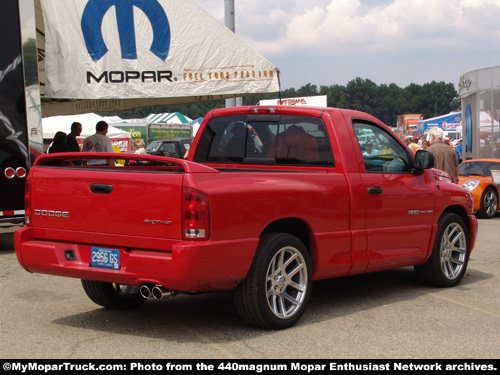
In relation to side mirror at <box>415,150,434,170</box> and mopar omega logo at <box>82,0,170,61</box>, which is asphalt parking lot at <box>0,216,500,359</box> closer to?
side mirror at <box>415,150,434,170</box>

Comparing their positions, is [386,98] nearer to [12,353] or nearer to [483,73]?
[483,73]

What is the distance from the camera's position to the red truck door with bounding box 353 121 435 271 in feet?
21.3

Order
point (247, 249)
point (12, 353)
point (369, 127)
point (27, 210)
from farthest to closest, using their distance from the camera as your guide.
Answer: point (369, 127)
point (27, 210)
point (247, 249)
point (12, 353)

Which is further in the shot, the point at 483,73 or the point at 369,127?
the point at 483,73

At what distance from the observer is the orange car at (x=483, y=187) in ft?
52.7

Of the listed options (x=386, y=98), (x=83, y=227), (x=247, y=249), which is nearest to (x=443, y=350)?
(x=247, y=249)

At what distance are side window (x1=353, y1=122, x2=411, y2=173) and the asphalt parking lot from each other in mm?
1256

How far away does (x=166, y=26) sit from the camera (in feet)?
38.7

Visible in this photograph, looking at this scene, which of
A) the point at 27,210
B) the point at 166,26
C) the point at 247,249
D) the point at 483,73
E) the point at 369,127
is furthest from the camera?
the point at 483,73

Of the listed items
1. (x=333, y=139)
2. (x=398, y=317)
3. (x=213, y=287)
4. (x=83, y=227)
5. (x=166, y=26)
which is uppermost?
(x=166, y=26)

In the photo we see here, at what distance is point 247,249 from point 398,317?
1635 mm

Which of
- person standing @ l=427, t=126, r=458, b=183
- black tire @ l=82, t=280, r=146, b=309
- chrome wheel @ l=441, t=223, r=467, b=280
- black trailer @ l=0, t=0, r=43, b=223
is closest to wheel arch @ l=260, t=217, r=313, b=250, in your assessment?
black tire @ l=82, t=280, r=146, b=309

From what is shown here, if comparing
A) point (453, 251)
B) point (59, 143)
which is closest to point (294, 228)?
point (453, 251)

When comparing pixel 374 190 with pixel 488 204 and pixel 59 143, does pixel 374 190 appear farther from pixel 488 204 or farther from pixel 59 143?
pixel 488 204
